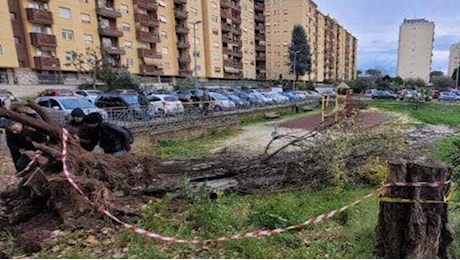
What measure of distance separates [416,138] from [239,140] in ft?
26.9


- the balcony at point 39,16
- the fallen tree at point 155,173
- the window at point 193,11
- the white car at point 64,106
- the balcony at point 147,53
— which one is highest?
the window at point 193,11

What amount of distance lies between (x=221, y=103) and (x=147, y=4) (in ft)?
91.2

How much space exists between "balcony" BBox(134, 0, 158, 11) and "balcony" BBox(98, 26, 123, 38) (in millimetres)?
5089

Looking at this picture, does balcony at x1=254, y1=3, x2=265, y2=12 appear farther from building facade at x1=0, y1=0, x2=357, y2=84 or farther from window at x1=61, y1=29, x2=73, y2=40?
window at x1=61, y1=29, x2=73, y2=40

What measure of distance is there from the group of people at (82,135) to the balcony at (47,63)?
3179 centimetres

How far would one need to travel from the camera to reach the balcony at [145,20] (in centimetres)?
4531

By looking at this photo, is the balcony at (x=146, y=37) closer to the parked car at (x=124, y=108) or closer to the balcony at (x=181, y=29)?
the balcony at (x=181, y=29)

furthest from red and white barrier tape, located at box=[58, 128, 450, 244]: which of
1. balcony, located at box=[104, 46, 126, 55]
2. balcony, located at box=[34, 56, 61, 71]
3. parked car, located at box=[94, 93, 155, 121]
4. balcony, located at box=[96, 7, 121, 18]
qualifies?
balcony, located at box=[96, 7, 121, 18]

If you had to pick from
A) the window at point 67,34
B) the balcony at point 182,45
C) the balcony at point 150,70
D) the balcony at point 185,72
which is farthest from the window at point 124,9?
the balcony at point 185,72

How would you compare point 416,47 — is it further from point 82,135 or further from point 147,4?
point 82,135

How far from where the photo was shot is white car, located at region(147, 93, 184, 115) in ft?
62.4

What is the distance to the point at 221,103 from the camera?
25312mm

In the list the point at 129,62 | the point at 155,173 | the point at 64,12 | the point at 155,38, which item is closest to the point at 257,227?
the point at 155,173

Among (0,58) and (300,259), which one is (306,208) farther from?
(0,58)
